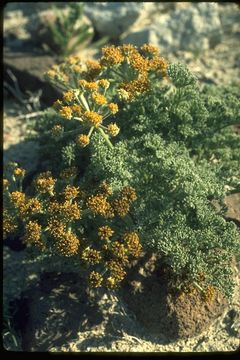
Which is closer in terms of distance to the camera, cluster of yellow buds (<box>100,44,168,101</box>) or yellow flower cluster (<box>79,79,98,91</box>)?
yellow flower cluster (<box>79,79,98,91</box>)

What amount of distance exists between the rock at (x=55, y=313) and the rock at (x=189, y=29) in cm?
454

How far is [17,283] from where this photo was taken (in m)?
6.12

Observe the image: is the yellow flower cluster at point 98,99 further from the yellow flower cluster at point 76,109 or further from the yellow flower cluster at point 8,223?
the yellow flower cluster at point 8,223

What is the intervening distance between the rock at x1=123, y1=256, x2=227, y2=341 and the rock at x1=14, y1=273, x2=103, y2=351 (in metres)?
0.46

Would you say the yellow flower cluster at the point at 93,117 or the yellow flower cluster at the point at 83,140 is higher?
the yellow flower cluster at the point at 93,117

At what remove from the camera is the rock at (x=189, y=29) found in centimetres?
895

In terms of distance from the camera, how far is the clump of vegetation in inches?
191

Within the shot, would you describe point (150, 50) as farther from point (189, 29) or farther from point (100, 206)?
point (189, 29)

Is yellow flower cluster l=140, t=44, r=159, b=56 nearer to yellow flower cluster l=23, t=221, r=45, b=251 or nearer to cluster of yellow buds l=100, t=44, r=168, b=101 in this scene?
cluster of yellow buds l=100, t=44, r=168, b=101

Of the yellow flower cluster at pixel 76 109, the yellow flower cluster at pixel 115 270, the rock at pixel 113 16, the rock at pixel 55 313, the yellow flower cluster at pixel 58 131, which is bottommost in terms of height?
the rock at pixel 55 313

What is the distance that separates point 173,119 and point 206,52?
373 centimetres

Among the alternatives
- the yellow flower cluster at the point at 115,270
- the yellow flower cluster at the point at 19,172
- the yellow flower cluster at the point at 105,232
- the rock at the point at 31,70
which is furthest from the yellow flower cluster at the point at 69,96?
the rock at the point at 31,70

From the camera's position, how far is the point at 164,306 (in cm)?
530

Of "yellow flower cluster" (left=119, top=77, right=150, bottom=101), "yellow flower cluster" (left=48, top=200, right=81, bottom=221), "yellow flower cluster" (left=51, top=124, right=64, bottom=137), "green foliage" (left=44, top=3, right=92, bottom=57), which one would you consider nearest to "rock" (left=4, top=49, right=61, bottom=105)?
"green foliage" (left=44, top=3, right=92, bottom=57)
